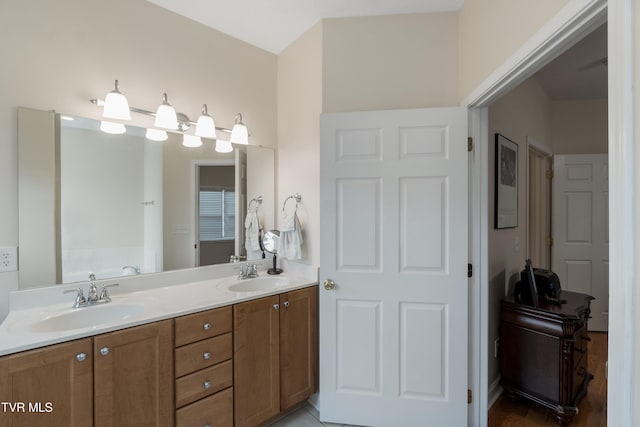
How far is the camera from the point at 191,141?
205cm

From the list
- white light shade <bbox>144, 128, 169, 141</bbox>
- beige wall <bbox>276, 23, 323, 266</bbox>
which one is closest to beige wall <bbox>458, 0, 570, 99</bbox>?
beige wall <bbox>276, 23, 323, 266</bbox>

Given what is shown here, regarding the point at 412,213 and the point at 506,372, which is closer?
the point at 412,213

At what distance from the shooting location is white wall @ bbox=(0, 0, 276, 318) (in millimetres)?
1446

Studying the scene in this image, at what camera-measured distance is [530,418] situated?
1.98 m

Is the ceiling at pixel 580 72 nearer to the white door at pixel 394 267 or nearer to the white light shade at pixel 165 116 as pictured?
the white door at pixel 394 267

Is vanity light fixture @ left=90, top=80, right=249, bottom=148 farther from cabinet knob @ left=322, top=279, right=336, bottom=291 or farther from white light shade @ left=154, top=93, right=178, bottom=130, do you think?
cabinet knob @ left=322, top=279, right=336, bottom=291

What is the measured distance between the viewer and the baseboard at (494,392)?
6.90ft

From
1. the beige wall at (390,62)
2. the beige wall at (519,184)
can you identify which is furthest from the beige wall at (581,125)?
the beige wall at (390,62)

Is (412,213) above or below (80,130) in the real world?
below

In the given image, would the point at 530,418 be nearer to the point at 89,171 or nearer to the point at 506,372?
the point at 506,372

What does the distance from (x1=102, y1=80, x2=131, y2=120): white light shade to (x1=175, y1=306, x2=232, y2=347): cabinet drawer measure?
1156 millimetres

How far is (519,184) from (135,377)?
297 cm

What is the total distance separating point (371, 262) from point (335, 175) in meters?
0.60
